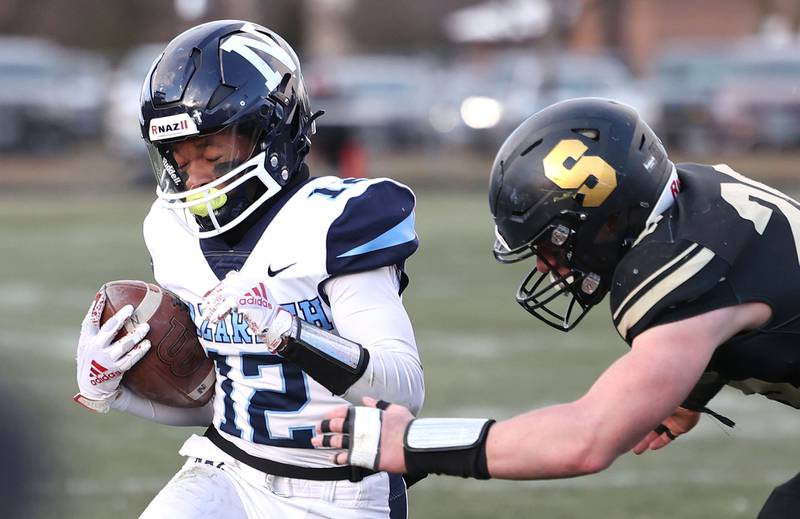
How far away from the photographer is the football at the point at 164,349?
3.33 m

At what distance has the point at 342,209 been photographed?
3172mm

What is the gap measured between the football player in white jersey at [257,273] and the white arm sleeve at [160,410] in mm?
35

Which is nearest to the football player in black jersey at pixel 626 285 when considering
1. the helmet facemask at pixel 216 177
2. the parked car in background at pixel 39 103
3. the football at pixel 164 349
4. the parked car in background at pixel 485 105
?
the helmet facemask at pixel 216 177

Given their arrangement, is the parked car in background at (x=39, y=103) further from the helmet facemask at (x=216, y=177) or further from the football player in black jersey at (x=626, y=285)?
the football player in black jersey at (x=626, y=285)

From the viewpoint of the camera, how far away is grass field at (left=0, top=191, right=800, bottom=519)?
16.8 feet

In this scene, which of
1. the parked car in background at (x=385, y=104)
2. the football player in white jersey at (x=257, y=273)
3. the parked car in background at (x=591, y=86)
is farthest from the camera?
the parked car in background at (x=385, y=104)

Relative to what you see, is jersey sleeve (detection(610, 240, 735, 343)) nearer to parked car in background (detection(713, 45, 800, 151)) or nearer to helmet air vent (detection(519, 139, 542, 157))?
helmet air vent (detection(519, 139, 542, 157))

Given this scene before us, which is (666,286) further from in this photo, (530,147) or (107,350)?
(107,350)

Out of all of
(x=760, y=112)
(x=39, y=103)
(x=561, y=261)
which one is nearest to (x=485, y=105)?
(x=760, y=112)

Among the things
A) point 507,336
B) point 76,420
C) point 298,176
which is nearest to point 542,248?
point 298,176

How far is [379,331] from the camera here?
3027mm

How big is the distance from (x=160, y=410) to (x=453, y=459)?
1154 millimetres

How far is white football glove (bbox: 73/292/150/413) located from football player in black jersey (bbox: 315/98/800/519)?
0.77 metres

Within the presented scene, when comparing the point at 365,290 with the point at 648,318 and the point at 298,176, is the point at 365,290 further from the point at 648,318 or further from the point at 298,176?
the point at 648,318
